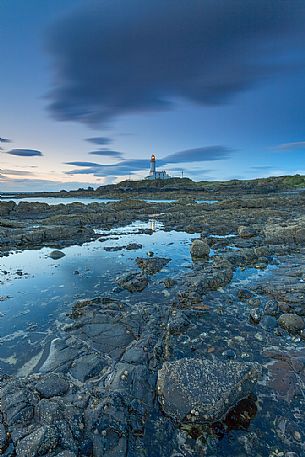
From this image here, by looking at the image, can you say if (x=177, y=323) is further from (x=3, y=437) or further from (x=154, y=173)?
(x=154, y=173)

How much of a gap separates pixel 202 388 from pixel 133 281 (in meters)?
7.61

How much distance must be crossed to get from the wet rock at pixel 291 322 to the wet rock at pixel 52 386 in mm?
6944

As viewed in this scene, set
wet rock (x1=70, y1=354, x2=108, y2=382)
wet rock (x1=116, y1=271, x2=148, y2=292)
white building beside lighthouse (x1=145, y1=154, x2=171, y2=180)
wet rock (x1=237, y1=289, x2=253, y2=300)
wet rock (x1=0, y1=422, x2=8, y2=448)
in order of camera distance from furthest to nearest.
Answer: white building beside lighthouse (x1=145, y1=154, x2=171, y2=180) < wet rock (x1=116, y1=271, x2=148, y2=292) < wet rock (x1=237, y1=289, x2=253, y2=300) < wet rock (x1=70, y1=354, x2=108, y2=382) < wet rock (x1=0, y1=422, x2=8, y2=448)

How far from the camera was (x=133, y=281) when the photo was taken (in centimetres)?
1270

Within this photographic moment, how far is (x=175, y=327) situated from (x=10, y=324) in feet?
19.2

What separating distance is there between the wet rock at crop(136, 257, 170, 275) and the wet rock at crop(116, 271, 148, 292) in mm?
868

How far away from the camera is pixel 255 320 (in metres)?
9.13

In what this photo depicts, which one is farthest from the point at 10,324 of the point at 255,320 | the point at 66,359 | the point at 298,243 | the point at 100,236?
the point at 298,243

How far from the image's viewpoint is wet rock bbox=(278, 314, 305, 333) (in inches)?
334

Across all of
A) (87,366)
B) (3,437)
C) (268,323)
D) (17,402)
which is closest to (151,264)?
(268,323)

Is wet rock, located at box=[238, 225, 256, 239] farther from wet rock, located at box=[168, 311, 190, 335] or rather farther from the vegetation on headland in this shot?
the vegetation on headland

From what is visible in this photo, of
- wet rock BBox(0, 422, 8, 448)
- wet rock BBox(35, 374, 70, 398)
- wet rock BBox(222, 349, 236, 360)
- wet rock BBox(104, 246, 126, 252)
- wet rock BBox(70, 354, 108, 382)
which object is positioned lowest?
wet rock BBox(222, 349, 236, 360)

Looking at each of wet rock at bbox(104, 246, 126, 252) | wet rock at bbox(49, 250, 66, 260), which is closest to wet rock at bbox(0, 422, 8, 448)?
wet rock at bbox(49, 250, 66, 260)

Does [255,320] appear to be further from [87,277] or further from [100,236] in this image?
[100,236]
